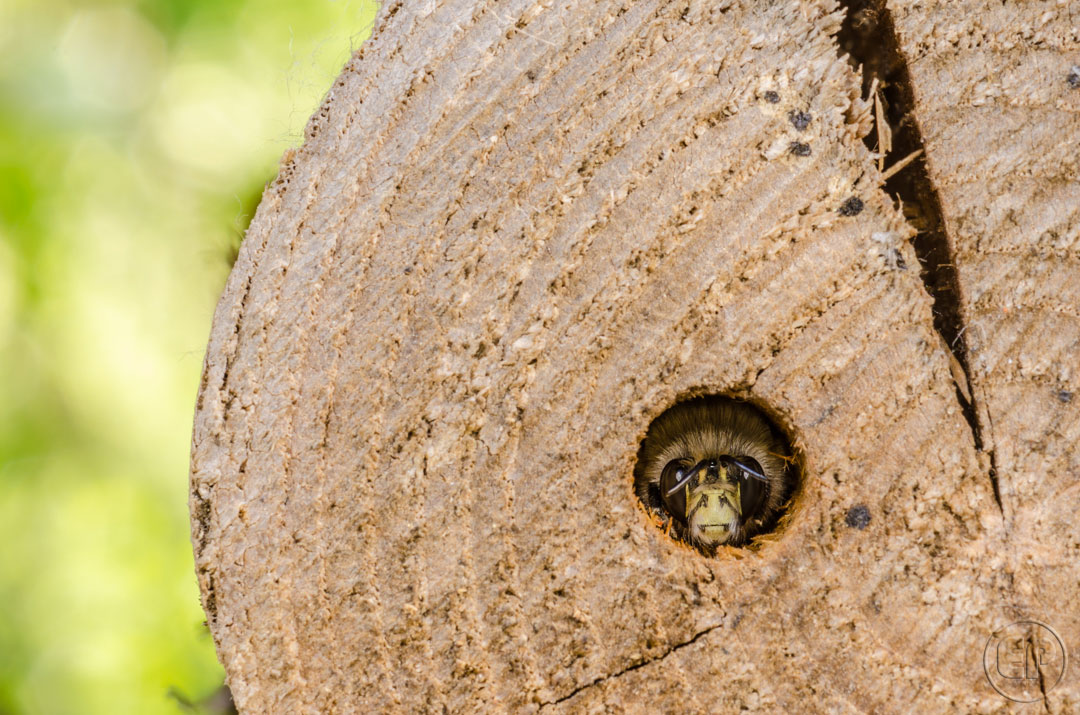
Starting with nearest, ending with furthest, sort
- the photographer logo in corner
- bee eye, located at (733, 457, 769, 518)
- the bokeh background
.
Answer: the photographer logo in corner
bee eye, located at (733, 457, 769, 518)
the bokeh background

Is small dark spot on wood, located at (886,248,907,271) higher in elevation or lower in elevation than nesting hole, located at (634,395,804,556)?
higher

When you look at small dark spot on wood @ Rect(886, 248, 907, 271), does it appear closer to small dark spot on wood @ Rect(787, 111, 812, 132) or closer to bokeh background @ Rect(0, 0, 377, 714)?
small dark spot on wood @ Rect(787, 111, 812, 132)

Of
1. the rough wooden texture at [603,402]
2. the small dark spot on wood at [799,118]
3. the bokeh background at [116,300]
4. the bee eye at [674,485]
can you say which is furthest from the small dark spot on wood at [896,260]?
the bokeh background at [116,300]

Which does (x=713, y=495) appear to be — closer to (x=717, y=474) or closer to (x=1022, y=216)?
(x=717, y=474)

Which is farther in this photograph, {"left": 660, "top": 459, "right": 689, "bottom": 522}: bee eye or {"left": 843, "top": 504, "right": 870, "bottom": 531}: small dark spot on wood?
{"left": 660, "top": 459, "right": 689, "bottom": 522}: bee eye

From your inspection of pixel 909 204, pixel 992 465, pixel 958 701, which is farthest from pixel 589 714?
pixel 909 204

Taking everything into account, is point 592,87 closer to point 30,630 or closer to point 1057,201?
point 1057,201

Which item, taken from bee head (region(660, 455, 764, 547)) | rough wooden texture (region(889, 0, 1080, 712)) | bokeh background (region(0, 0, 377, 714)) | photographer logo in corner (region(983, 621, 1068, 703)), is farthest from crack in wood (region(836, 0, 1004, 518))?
bokeh background (region(0, 0, 377, 714))

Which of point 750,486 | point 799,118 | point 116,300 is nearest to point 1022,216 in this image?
point 799,118
